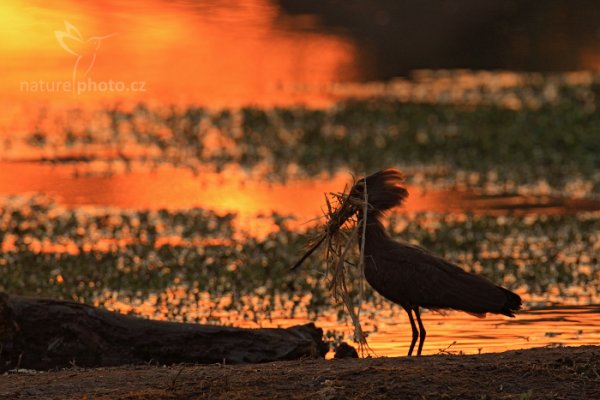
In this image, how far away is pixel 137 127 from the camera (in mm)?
23656

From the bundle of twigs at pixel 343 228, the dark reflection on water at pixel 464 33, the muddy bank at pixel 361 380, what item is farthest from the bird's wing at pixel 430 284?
the dark reflection on water at pixel 464 33

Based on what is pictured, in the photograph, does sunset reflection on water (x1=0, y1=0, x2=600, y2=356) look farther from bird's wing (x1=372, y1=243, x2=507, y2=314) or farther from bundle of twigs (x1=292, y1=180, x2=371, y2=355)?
bird's wing (x1=372, y1=243, x2=507, y2=314)

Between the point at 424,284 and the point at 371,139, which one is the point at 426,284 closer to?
the point at 424,284

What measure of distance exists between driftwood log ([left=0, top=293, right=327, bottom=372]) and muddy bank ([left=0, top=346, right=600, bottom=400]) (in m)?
1.10

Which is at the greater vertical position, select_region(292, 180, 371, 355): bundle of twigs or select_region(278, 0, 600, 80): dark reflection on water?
select_region(278, 0, 600, 80): dark reflection on water

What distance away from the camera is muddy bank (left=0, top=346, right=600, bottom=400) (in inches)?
309

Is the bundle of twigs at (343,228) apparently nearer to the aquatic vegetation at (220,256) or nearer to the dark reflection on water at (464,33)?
the aquatic vegetation at (220,256)

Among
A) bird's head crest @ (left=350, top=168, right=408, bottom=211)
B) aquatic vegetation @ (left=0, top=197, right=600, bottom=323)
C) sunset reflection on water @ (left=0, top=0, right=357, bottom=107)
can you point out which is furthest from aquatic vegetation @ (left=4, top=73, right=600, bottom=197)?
bird's head crest @ (left=350, top=168, right=408, bottom=211)

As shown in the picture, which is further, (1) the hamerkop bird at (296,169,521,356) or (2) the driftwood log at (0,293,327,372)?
(2) the driftwood log at (0,293,327,372)

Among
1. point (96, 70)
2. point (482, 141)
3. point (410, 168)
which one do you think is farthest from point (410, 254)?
point (96, 70)

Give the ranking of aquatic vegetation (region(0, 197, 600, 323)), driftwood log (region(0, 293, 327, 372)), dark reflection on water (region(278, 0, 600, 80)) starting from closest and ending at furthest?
driftwood log (region(0, 293, 327, 372)) < aquatic vegetation (region(0, 197, 600, 323)) < dark reflection on water (region(278, 0, 600, 80))

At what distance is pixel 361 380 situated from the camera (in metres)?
7.98

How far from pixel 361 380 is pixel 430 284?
6.23 feet

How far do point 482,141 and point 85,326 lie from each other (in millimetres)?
12787
